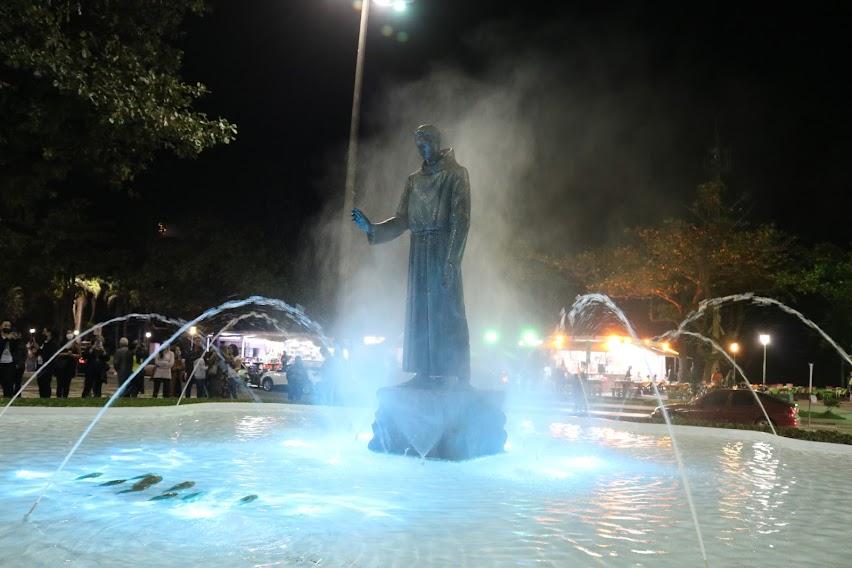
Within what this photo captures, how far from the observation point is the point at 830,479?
8.85 metres

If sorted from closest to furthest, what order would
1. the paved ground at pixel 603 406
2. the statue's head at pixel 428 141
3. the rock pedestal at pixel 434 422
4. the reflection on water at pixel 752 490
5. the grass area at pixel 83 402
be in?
1. the reflection on water at pixel 752 490
2. the rock pedestal at pixel 434 422
3. the statue's head at pixel 428 141
4. the grass area at pixel 83 402
5. the paved ground at pixel 603 406

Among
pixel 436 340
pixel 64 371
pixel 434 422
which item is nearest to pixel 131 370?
pixel 64 371

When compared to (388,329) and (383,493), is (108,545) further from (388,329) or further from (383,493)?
(388,329)

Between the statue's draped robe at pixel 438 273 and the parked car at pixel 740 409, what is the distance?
1068 cm

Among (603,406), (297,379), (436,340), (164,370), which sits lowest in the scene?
(603,406)

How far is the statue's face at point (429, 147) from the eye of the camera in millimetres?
9414

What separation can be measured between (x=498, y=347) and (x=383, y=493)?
2641 centimetres

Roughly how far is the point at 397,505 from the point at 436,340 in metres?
3.14

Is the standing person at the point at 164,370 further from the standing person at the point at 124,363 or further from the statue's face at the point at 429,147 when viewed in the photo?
the statue's face at the point at 429,147

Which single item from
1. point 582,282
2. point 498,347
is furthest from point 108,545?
point 582,282

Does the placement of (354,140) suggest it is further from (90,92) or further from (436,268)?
(436,268)

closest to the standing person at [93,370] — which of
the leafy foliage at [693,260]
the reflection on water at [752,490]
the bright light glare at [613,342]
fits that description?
the reflection on water at [752,490]

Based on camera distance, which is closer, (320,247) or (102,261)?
(102,261)

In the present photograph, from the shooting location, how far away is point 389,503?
6359 millimetres
